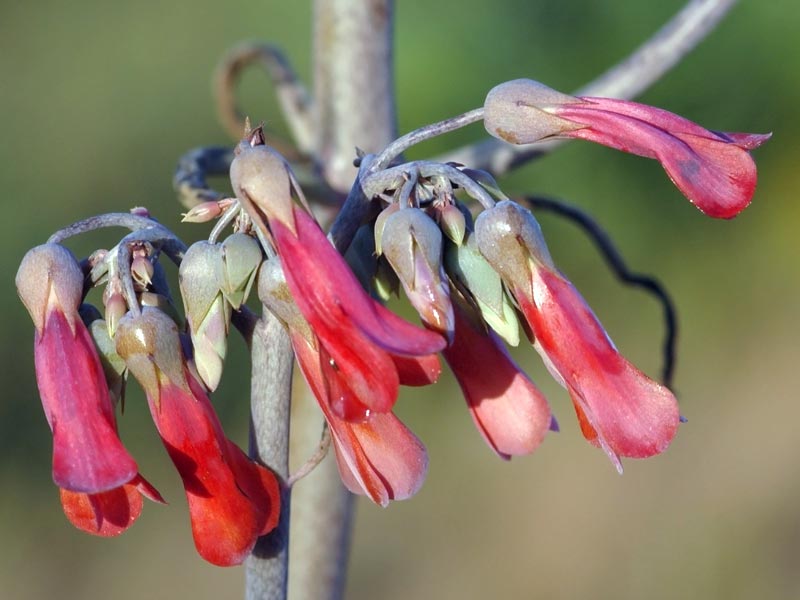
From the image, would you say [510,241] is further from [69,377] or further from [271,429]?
[69,377]

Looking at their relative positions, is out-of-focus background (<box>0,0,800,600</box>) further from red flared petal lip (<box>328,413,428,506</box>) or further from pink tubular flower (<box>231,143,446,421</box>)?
pink tubular flower (<box>231,143,446,421</box>)

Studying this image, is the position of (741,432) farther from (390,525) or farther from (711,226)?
(390,525)

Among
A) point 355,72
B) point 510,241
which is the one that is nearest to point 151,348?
point 510,241

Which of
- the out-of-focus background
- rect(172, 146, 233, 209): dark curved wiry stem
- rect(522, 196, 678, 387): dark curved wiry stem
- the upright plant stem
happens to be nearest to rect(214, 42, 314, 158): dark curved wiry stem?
the upright plant stem

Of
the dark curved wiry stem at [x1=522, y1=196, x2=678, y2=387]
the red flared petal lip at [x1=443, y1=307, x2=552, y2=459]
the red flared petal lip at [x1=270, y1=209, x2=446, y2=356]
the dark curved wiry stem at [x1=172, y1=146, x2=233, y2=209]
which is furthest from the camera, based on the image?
the dark curved wiry stem at [x1=522, y1=196, x2=678, y2=387]

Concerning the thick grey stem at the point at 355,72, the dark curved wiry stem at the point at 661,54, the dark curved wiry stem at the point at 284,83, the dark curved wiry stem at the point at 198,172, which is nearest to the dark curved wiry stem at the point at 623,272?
the dark curved wiry stem at the point at 661,54

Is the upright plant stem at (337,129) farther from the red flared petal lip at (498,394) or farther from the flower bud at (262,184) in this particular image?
the flower bud at (262,184)
